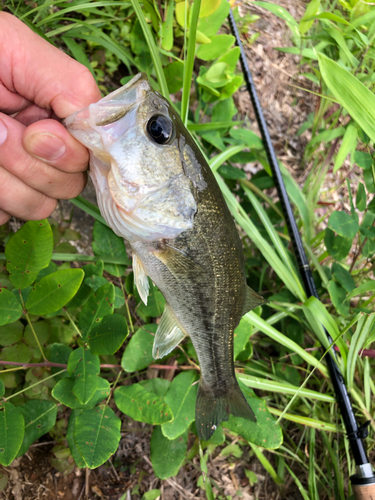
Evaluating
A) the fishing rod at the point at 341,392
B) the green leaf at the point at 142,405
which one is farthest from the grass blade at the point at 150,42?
the green leaf at the point at 142,405

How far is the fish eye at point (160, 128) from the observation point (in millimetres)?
1168

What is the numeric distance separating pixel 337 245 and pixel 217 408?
4.50ft

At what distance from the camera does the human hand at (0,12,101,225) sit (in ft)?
3.73

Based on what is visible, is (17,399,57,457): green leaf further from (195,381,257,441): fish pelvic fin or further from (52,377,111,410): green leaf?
(195,381,257,441): fish pelvic fin

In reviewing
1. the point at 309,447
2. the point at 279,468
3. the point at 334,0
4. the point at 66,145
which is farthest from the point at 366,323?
the point at 334,0

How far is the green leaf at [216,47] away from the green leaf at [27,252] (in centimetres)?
162

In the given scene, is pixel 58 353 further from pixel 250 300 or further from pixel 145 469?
pixel 145 469

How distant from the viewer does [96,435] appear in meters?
1.24

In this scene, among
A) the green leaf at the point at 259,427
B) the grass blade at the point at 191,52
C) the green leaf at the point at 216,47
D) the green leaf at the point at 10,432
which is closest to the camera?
the green leaf at the point at 10,432

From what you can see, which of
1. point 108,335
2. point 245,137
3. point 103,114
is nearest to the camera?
point 103,114

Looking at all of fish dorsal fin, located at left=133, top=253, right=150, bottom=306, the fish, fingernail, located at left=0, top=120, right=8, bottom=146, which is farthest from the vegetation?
fingernail, located at left=0, top=120, right=8, bottom=146

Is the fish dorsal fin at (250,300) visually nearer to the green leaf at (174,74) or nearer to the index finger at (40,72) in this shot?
the index finger at (40,72)

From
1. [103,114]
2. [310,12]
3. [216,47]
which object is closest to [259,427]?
[103,114]

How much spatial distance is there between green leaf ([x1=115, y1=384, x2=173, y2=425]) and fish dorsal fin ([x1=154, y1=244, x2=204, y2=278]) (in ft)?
1.79
